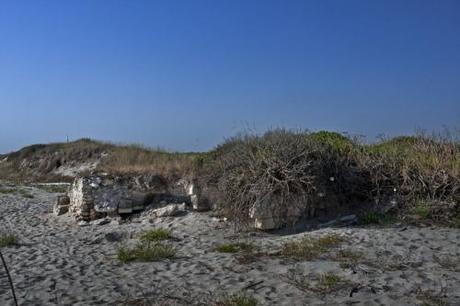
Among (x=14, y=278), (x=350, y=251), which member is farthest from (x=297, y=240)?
(x=14, y=278)

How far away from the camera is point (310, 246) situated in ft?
29.9

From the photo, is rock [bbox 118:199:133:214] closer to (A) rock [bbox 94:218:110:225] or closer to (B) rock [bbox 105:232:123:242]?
(A) rock [bbox 94:218:110:225]

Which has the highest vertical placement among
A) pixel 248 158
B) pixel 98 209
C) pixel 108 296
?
pixel 248 158

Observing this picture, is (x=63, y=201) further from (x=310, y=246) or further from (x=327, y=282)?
(x=327, y=282)

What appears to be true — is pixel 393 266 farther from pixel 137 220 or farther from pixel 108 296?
pixel 137 220

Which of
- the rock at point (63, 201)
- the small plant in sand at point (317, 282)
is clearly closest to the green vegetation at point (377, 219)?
the small plant in sand at point (317, 282)

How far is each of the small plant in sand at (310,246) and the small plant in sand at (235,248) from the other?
0.65 m

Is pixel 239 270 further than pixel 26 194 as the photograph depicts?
No

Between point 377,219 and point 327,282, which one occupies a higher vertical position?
point 377,219

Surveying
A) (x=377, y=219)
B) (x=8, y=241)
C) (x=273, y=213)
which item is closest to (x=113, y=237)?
(x=8, y=241)

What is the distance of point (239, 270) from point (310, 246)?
1.67m

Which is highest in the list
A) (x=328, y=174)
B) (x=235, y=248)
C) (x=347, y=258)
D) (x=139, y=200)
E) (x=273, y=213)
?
(x=328, y=174)

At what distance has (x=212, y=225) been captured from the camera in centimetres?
1199

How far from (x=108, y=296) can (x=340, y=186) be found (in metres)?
6.72
